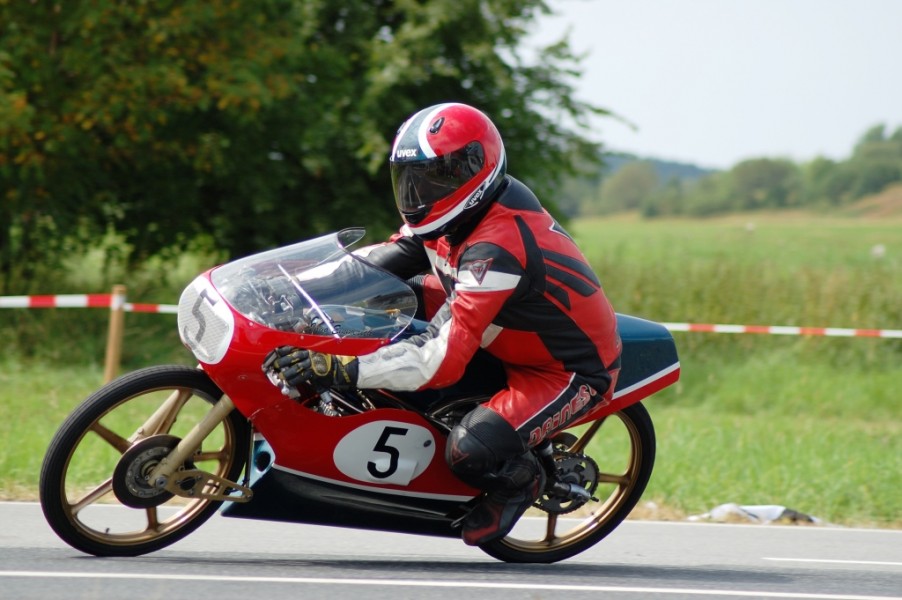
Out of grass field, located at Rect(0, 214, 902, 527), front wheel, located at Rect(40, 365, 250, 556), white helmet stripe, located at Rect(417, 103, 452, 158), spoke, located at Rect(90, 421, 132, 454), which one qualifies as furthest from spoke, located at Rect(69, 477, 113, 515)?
grass field, located at Rect(0, 214, 902, 527)

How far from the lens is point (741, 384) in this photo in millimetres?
13719

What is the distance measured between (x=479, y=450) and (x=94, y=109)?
Answer: 9761 millimetres

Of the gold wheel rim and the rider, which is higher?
the rider

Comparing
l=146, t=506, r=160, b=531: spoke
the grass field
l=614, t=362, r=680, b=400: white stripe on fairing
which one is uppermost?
l=614, t=362, r=680, b=400: white stripe on fairing

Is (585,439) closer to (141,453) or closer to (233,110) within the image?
(141,453)

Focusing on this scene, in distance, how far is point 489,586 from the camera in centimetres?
504

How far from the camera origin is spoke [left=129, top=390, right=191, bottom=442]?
16.4 ft

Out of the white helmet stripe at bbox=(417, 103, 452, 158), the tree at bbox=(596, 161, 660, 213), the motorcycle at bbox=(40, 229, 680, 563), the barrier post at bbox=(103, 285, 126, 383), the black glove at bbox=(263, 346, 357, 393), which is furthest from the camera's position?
the tree at bbox=(596, 161, 660, 213)

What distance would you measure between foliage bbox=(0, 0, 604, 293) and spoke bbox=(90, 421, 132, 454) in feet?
28.3

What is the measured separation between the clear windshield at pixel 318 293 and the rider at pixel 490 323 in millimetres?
159

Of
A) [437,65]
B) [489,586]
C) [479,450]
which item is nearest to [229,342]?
[479,450]

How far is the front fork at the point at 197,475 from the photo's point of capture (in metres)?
4.90

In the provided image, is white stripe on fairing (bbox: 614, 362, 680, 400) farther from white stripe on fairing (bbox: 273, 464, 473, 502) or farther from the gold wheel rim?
the gold wheel rim

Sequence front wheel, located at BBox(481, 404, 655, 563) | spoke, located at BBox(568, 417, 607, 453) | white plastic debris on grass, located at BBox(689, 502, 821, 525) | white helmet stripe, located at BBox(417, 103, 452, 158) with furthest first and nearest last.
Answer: white plastic debris on grass, located at BBox(689, 502, 821, 525)
spoke, located at BBox(568, 417, 607, 453)
front wheel, located at BBox(481, 404, 655, 563)
white helmet stripe, located at BBox(417, 103, 452, 158)
